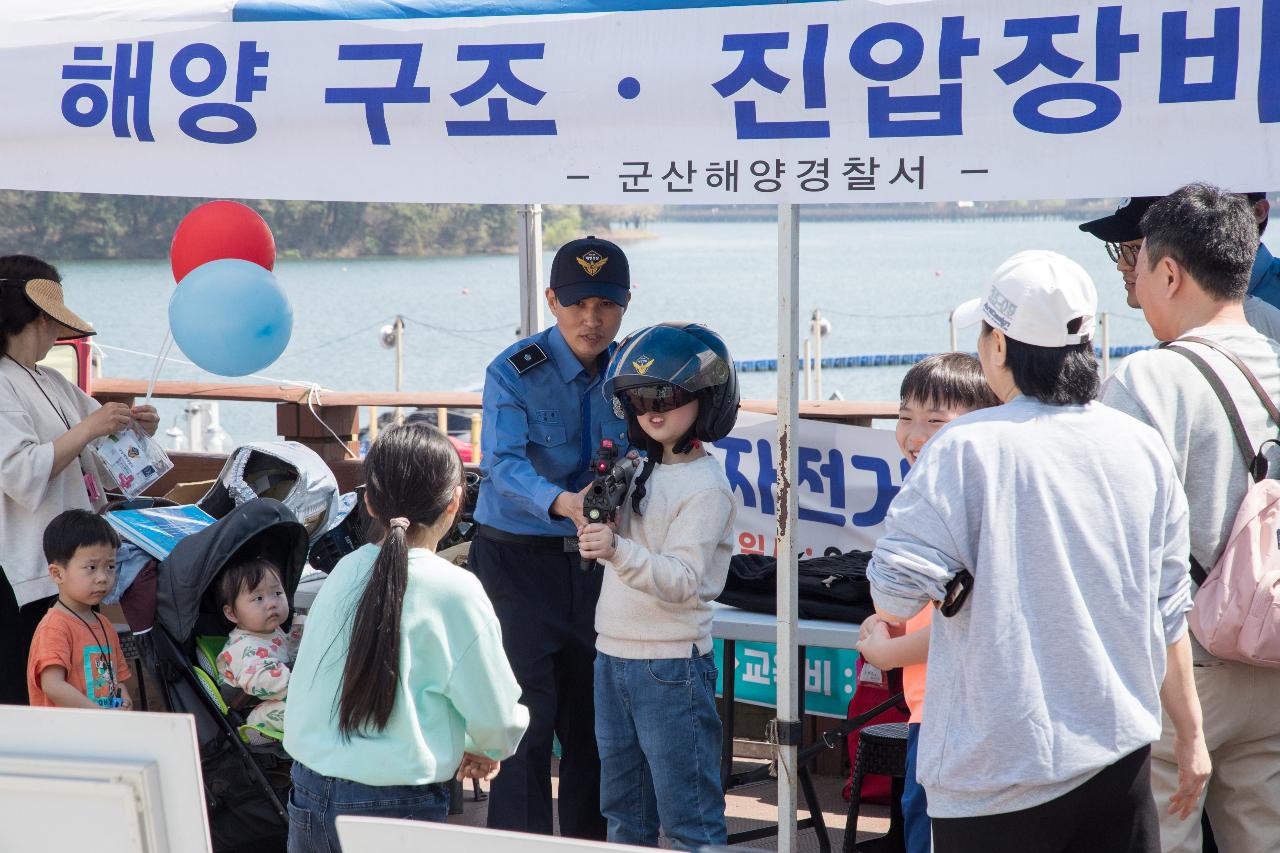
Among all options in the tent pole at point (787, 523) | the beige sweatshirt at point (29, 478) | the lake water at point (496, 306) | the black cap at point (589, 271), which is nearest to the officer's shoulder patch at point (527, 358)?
the black cap at point (589, 271)

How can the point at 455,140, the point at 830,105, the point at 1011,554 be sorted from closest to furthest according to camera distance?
1. the point at 1011,554
2. the point at 830,105
3. the point at 455,140

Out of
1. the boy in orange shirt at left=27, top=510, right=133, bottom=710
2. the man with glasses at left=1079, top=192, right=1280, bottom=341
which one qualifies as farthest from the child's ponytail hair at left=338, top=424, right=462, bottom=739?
the man with glasses at left=1079, top=192, right=1280, bottom=341

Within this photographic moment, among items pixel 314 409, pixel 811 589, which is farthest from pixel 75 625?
pixel 314 409

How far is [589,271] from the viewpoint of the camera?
3.53m

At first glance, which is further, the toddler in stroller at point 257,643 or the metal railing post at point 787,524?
the toddler in stroller at point 257,643

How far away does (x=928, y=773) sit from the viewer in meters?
2.09

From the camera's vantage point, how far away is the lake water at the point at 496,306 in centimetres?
2444

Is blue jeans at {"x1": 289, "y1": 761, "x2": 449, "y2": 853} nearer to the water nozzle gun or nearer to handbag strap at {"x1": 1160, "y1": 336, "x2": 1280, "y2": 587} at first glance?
the water nozzle gun

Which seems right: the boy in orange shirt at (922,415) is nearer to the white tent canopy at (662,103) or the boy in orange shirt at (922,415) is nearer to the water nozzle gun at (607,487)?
the white tent canopy at (662,103)

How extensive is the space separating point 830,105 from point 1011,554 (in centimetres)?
117

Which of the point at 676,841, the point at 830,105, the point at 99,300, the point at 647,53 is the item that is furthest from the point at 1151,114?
the point at 99,300

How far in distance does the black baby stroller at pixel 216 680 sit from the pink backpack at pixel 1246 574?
8.37 ft

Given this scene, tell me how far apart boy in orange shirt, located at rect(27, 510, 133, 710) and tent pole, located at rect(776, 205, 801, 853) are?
194 centimetres

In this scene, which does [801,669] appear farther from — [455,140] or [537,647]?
[455,140]
